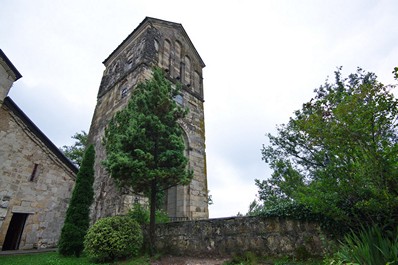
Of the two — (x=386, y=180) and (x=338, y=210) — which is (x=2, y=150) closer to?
(x=338, y=210)

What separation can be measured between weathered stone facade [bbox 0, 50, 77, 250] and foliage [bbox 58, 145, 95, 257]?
2925mm

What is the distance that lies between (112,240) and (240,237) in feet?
12.3

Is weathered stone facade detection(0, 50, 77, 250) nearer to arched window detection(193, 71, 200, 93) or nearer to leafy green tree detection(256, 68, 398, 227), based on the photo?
arched window detection(193, 71, 200, 93)

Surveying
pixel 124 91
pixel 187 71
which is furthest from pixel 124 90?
pixel 187 71

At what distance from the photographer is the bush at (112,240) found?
6.29m

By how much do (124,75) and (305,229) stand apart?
12.5 m

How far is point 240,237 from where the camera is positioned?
6305mm

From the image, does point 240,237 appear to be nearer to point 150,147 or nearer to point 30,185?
point 150,147

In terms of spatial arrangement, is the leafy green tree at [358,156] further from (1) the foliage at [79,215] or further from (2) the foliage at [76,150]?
(2) the foliage at [76,150]

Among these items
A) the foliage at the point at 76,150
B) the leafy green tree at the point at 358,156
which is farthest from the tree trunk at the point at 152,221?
the foliage at the point at 76,150

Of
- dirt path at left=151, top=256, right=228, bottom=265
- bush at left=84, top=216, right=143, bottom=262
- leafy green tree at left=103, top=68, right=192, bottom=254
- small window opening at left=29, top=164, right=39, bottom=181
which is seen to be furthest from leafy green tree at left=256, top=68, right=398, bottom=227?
small window opening at left=29, top=164, right=39, bottom=181

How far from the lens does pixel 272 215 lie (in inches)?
237

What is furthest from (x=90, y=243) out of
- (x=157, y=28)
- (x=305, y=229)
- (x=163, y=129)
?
(x=157, y=28)

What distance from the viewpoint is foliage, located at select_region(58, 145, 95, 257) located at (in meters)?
7.49
